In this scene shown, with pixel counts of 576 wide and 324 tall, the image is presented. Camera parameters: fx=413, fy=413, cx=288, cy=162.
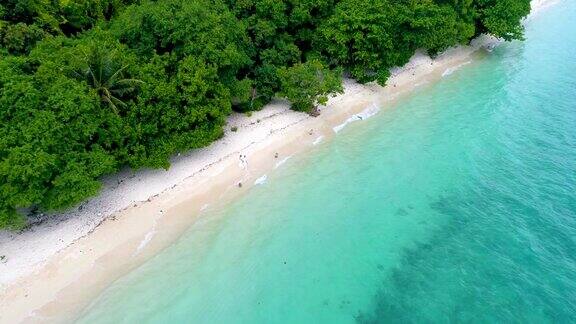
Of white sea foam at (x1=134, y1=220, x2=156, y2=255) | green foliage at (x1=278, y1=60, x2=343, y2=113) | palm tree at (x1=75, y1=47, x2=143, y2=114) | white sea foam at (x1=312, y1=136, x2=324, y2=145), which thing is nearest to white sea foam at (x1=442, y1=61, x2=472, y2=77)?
green foliage at (x1=278, y1=60, x2=343, y2=113)

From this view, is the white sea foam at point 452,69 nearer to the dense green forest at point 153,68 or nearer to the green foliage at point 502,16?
the dense green forest at point 153,68

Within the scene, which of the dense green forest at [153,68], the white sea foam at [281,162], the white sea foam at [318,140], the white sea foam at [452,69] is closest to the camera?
the dense green forest at [153,68]

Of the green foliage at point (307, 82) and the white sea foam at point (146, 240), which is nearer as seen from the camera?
the white sea foam at point (146, 240)

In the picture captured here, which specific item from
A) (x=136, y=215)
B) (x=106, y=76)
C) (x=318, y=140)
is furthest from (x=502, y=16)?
(x=136, y=215)

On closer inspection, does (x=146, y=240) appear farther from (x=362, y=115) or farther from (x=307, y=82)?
(x=362, y=115)

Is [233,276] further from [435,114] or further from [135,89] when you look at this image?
[435,114]

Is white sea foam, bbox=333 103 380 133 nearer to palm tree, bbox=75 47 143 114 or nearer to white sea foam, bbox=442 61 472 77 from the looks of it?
white sea foam, bbox=442 61 472 77

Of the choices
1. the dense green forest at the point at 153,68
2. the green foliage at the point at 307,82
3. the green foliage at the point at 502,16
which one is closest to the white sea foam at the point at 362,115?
the green foliage at the point at 307,82
